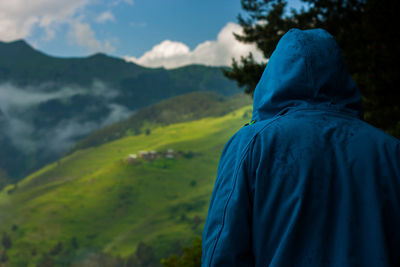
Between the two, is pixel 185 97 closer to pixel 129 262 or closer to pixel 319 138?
pixel 129 262

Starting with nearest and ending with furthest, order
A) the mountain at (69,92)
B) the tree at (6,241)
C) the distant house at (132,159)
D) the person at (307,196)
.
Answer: the person at (307,196)
the tree at (6,241)
the distant house at (132,159)
the mountain at (69,92)

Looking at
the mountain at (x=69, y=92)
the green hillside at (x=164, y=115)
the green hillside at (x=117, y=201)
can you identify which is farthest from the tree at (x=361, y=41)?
the mountain at (x=69, y=92)

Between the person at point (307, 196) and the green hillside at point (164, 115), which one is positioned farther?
the green hillside at point (164, 115)

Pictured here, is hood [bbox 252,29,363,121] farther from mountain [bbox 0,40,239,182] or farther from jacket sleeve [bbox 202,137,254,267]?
mountain [bbox 0,40,239,182]

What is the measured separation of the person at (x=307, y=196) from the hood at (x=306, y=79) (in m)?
0.05

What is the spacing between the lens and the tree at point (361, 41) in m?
6.34

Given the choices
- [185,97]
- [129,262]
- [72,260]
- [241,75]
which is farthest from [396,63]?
[185,97]

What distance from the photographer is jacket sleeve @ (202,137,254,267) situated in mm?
868

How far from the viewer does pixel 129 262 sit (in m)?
49.7

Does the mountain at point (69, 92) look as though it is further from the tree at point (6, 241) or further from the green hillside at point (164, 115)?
the tree at point (6, 241)

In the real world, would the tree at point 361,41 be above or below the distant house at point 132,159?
above

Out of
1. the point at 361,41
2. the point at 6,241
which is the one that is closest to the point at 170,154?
the point at 6,241

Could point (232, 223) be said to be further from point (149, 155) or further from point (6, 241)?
point (149, 155)

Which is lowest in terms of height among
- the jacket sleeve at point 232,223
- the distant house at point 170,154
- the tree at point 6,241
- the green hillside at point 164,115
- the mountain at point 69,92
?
the tree at point 6,241
